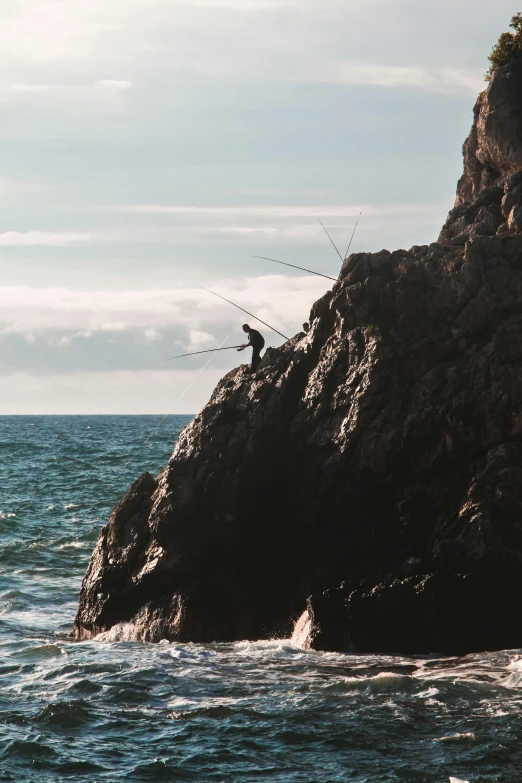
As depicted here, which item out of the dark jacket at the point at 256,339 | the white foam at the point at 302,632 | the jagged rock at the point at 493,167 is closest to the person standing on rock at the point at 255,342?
the dark jacket at the point at 256,339

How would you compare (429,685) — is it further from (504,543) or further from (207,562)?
(207,562)

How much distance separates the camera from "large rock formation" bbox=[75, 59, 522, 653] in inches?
660

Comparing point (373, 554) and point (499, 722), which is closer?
point (499, 722)

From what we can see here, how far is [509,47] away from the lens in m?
25.0

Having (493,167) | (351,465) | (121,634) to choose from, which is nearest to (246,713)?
(351,465)

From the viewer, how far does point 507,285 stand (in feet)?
58.7

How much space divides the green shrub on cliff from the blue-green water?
16511mm

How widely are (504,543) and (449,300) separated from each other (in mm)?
4884

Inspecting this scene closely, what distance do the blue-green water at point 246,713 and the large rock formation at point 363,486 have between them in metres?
0.81

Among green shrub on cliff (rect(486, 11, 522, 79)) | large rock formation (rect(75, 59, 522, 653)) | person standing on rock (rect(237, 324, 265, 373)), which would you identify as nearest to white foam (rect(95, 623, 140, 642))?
large rock formation (rect(75, 59, 522, 653))

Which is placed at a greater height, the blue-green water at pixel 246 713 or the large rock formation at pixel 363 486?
the large rock formation at pixel 363 486

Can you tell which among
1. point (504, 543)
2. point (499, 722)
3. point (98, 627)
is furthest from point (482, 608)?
point (98, 627)

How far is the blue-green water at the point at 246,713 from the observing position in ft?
39.0

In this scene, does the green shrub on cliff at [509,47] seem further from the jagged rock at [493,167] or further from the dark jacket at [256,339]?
the dark jacket at [256,339]
